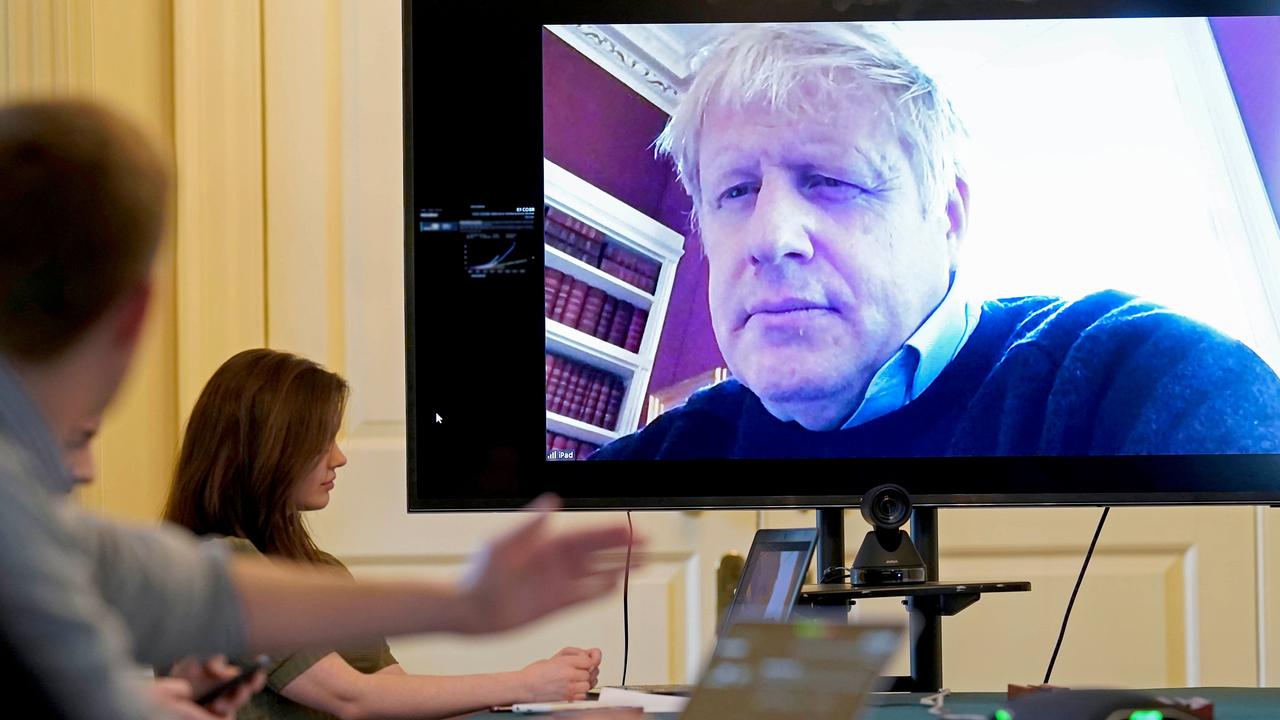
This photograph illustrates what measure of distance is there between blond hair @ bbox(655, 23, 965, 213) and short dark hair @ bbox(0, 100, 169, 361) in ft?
5.90

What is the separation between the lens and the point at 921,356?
252 cm

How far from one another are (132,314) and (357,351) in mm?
2615

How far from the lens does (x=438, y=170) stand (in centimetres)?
254

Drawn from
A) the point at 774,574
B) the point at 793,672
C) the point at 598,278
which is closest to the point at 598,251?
the point at 598,278

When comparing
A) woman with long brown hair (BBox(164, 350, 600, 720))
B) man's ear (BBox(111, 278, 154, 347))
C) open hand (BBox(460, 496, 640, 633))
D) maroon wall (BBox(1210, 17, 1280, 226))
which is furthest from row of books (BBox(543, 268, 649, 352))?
man's ear (BBox(111, 278, 154, 347))

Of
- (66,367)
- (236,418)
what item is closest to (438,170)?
(236,418)

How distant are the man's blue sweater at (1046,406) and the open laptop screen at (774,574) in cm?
30

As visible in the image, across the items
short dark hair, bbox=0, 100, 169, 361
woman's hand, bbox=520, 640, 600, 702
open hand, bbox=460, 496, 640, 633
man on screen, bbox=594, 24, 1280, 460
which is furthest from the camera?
man on screen, bbox=594, 24, 1280, 460

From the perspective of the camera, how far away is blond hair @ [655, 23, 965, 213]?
252cm

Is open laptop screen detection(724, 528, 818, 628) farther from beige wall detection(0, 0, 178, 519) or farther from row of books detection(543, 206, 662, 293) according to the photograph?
beige wall detection(0, 0, 178, 519)

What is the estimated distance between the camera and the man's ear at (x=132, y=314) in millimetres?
776

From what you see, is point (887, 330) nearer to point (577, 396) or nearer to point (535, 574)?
point (577, 396)

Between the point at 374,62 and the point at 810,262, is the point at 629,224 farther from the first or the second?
the point at 374,62

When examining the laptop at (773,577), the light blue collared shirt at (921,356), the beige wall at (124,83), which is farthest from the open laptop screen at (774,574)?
the beige wall at (124,83)
